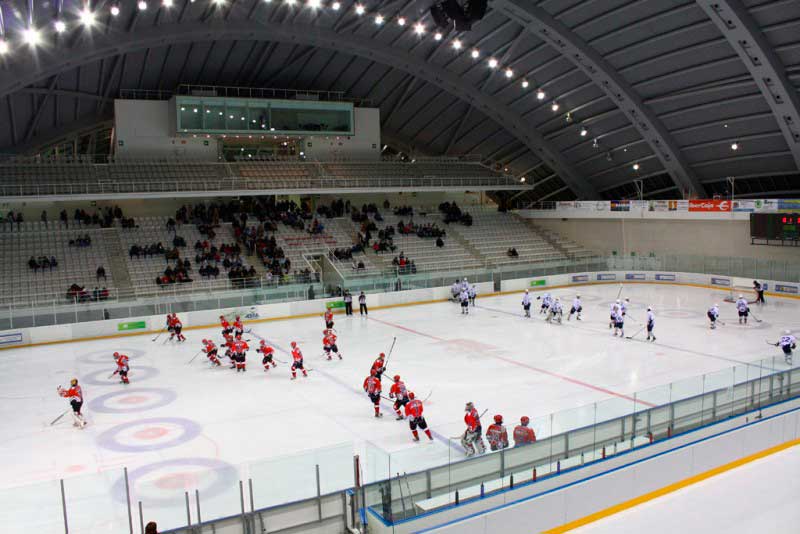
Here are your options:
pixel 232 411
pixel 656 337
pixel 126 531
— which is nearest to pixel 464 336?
pixel 656 337

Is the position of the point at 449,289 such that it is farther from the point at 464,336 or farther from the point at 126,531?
the point at 126,531

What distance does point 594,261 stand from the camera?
39.3 m

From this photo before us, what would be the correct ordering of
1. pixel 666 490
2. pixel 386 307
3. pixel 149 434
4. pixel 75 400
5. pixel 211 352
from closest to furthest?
1. pixel 666 490
2. pixel 149 434
3. pixel 75 400
4. pixel 211 352
5. pixel 386 307

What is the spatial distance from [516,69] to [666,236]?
13749 mm

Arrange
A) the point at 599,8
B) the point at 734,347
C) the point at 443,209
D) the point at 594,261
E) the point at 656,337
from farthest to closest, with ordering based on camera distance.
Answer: the point at 443,209
the point at 594,261
the point at 599,8
the point at 656,337
the point at 734,347

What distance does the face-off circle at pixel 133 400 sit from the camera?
1691 cm

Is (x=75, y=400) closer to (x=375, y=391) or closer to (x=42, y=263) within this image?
(x=375, y=391)

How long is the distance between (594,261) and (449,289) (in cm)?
1049

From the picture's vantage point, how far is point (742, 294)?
32625mm

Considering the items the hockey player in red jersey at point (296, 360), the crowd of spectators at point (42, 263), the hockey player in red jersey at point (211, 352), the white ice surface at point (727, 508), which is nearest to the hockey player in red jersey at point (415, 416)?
the white ice surface at point (727, 508)

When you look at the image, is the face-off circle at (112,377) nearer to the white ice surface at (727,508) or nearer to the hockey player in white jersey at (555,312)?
the white ice surface at (727,508)

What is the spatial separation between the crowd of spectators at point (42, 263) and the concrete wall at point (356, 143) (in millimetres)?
18675

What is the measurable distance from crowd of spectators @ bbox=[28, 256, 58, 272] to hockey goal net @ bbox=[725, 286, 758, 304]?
3135 centimetres

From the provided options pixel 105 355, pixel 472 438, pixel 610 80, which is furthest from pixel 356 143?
pixel 472 438
